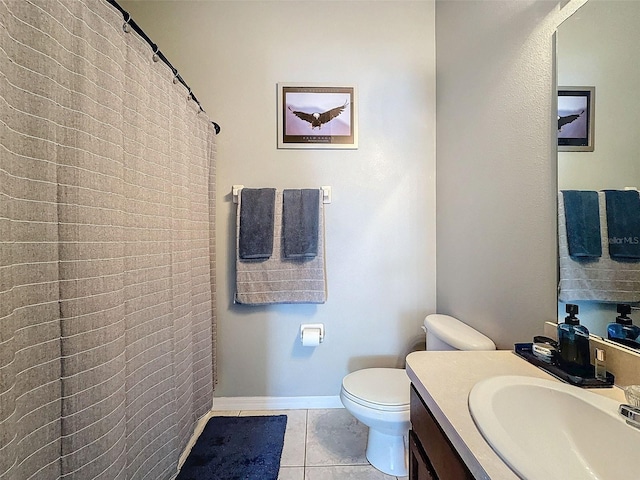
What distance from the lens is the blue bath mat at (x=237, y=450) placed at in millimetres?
1284

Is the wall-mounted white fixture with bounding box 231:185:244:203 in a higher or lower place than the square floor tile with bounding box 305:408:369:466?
higher

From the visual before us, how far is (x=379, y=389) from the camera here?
1.28 meters

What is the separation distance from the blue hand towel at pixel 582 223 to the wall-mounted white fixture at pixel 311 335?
130cm

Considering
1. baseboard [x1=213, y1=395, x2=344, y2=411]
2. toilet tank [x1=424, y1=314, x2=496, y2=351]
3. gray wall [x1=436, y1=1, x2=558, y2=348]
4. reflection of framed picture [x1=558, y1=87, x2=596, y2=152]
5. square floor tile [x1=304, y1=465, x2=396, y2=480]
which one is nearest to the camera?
reflection of framed picture [x1=558, y1=87, x2=596, y2=152]

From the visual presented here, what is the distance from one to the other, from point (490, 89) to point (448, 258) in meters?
0.90

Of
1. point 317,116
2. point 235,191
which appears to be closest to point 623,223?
point 317,116

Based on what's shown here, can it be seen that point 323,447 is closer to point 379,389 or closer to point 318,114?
point 379,389

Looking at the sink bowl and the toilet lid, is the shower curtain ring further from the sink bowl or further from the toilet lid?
the toilet lid

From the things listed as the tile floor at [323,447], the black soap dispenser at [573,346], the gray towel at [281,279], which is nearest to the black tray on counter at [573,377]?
the black soap dispenser at [573,346]

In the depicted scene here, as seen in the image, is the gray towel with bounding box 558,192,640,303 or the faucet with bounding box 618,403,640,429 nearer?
the faucet with bounding box 618,403,640,429

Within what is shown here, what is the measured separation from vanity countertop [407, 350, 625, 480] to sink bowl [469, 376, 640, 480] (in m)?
0.02

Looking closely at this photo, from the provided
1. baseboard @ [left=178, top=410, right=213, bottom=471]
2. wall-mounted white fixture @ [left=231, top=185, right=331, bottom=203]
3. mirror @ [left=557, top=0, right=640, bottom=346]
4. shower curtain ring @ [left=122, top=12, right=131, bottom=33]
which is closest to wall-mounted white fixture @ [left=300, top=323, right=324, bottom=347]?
baseboard @ [left=178, top=410, right=213, bottom=471]

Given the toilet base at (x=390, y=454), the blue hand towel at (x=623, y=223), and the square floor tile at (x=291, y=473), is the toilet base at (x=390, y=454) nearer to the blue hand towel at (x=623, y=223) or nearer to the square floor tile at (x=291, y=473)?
the square floor tile at (x=291, y=473)

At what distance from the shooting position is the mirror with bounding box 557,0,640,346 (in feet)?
2.22
